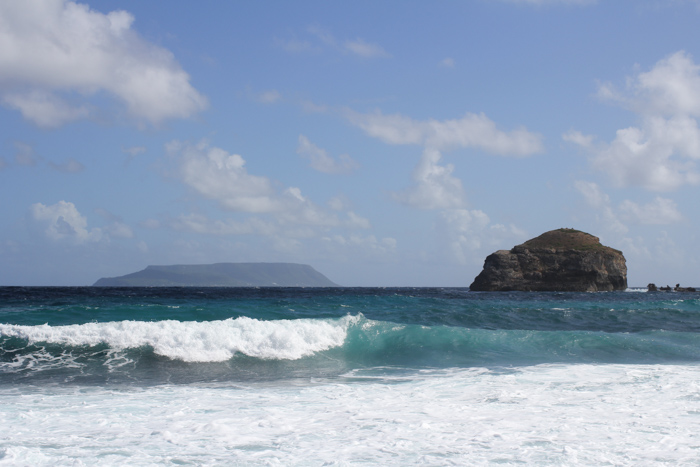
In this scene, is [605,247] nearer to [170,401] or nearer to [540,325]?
[540,325]

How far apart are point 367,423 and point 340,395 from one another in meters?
2.02

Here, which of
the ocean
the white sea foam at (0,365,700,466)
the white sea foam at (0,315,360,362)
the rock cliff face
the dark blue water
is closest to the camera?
the white sea foam at (0,365,700,466)

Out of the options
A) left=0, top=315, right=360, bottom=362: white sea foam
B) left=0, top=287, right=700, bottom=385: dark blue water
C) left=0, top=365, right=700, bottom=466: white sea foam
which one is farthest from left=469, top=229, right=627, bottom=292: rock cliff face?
left=0, top=365, right=700, bottom=466: white sea foam

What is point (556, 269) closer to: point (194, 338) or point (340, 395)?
point (194, 338)

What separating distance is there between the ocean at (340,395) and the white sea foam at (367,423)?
0.11 feet

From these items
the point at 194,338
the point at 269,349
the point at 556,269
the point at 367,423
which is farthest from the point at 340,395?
the point at 556,269

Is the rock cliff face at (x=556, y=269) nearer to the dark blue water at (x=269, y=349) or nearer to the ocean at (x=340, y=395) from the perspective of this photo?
the dark blue water at (x=269, y=349)

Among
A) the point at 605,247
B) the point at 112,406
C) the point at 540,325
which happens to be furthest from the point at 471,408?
the point at 605,247

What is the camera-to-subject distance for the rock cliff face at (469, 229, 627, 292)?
3344 inches

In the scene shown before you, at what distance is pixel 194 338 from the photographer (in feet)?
46.6

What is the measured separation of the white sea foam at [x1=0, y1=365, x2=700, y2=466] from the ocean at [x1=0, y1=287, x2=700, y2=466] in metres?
0.03

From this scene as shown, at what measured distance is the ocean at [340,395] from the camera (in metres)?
5.89

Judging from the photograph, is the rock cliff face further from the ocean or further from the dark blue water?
the ocean

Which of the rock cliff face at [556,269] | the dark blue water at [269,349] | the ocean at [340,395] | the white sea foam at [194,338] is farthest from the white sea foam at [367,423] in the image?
the rock cliff face at [556,269]
